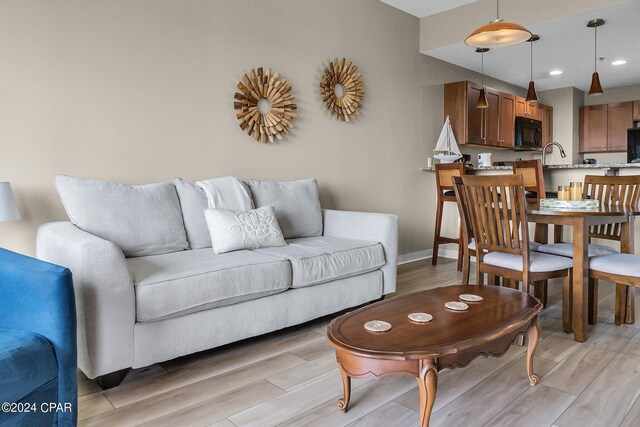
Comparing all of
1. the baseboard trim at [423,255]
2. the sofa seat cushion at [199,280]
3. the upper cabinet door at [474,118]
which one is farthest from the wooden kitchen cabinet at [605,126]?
the sofa seat cushion at [199,280]

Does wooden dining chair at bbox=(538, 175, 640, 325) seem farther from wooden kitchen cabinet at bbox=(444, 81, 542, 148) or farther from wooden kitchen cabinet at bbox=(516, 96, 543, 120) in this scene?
wooden kitchen cabinet at bbox=(516, 96, 543, 120)

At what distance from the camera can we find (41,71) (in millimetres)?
2420

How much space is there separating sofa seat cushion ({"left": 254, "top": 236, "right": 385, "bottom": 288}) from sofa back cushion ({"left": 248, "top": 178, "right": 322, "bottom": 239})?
0.15m

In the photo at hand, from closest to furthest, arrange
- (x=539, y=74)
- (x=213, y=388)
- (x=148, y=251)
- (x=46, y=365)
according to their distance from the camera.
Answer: (x=46, y=365) < (x=213, y=388) < (x=148, y=251) < (x=539, y=74)

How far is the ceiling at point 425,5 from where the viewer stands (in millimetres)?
4402

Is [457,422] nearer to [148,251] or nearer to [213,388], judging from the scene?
[213,388]

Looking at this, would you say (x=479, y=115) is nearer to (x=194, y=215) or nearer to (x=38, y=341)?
(x=194, y=215)

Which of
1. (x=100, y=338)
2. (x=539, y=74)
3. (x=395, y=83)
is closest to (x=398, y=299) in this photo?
(x=100, y=338)

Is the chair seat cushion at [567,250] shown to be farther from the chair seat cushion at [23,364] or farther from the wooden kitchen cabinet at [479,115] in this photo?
the chair seat cushion at [23,364]

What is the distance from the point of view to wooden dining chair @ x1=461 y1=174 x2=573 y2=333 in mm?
2354

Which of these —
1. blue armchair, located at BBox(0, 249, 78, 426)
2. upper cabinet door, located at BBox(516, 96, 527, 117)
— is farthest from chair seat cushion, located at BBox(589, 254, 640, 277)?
upper cabinet door, located at BBox(516, 96, 527, 117)

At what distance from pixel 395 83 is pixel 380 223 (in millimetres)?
2200

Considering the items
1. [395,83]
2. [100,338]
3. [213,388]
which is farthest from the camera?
[395,83]

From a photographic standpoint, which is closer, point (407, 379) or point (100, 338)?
point (100, 338)
